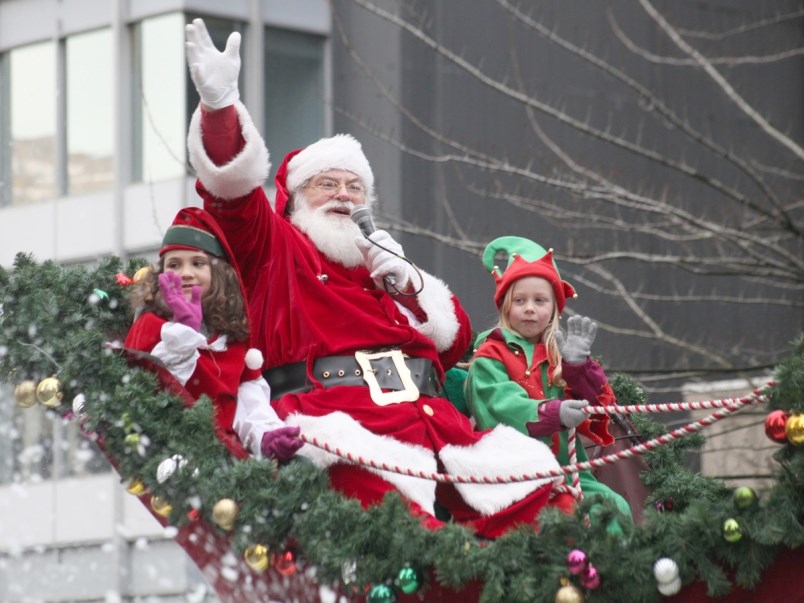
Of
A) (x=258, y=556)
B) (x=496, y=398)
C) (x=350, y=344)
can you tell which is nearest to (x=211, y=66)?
(x=350, y=344)

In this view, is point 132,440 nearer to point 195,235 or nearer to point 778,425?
point 195,235

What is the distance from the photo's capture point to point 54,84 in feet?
49.4

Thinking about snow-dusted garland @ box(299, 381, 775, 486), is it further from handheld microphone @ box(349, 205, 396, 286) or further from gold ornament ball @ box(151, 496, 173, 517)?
handheld microphone @ box(349, 205, 396, 286)

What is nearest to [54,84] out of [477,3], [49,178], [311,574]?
[49,178]

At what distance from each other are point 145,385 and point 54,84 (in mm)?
10978

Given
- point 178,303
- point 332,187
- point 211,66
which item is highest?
point 211,66

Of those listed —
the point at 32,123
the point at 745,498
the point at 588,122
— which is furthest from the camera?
the point at 32,123

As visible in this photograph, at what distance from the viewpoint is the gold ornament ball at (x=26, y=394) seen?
15.5 ft

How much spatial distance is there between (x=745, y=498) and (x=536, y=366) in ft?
4.50

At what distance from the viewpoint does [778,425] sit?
13.0 ft

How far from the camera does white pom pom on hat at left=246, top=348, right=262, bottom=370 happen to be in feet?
16.4

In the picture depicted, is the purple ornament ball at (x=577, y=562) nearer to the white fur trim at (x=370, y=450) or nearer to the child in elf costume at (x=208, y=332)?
the white fur trim at (x=370, y=450)

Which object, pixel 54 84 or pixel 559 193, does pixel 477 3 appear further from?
pixel 54 84

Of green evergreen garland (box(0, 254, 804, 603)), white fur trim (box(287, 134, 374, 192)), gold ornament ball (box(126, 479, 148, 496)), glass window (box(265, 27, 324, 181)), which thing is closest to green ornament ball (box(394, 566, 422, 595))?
green evergreen garland (box(0, 254, 804, 603))
